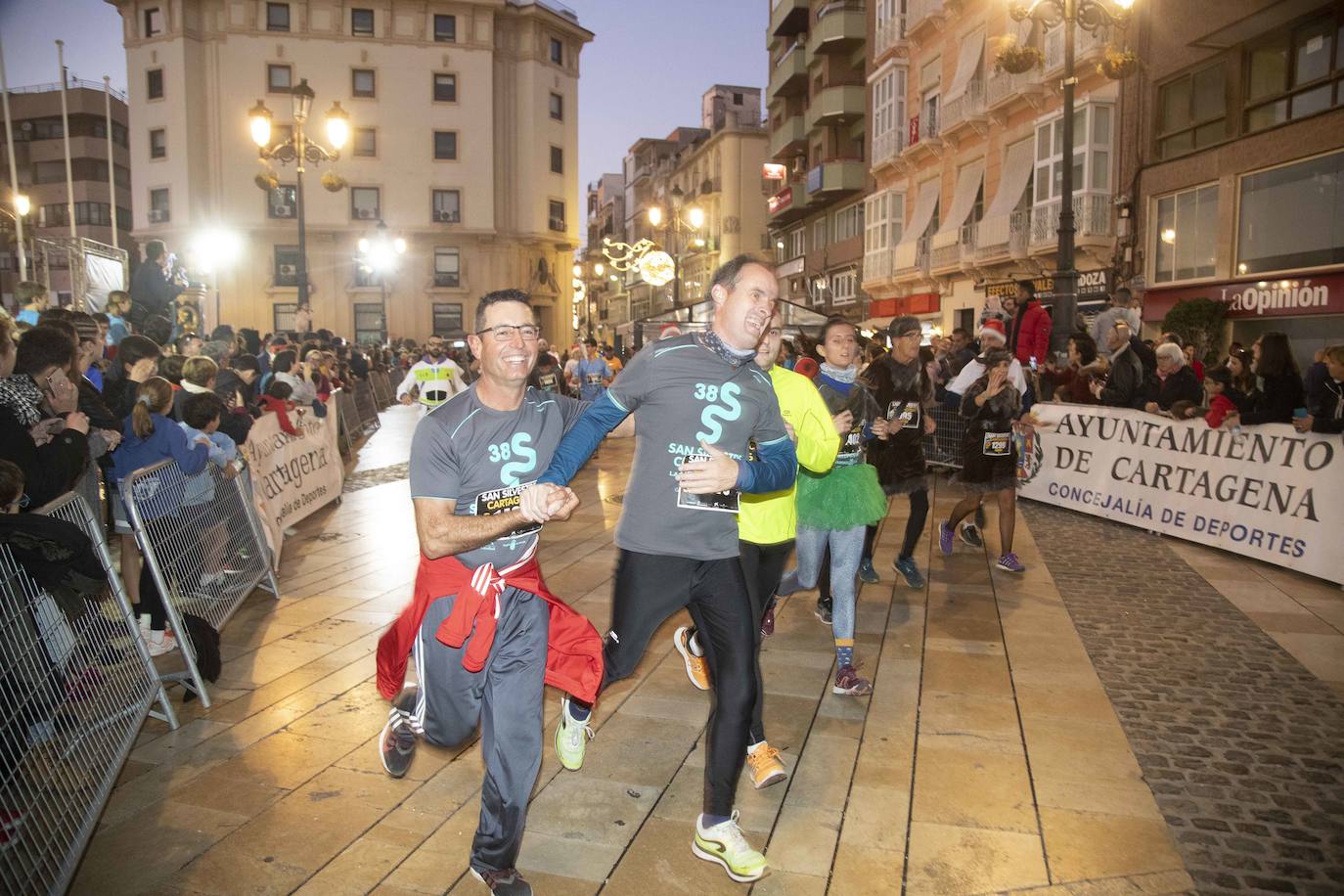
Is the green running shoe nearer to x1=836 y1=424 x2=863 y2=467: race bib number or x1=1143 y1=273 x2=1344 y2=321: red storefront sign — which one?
x1=836 y1=424 x2=863 y2=467: race bib number

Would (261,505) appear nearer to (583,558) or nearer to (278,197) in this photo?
(583,558)

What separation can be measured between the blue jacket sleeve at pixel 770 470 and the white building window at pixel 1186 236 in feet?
60.9

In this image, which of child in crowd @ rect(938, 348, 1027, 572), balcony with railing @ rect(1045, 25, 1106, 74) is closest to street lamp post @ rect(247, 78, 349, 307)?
child in crowd @ rect(938, 348, 1027, 572)

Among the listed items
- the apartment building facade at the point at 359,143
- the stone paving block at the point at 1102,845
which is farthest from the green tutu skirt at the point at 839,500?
the apartment building facade at the point at 359,143

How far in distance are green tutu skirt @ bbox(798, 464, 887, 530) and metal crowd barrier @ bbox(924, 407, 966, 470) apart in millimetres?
8262

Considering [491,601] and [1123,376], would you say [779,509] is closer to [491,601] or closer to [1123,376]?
[491,601]

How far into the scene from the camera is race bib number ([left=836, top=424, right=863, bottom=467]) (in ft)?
18.9

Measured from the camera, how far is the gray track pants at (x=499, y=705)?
3111 mm

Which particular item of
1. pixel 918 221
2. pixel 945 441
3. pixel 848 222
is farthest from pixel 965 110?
pixel 945 441

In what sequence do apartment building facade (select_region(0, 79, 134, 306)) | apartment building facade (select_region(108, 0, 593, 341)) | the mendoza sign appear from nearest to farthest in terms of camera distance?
the mendoza sign
apartment building facade (select_region(108, 0, 593, 341))
apartment building facade (select_region(0, 79, 134, 306))

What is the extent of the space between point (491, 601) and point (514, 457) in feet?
1.64

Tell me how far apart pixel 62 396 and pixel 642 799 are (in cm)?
416

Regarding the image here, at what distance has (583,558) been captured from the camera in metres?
8.62

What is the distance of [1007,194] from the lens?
977 inches
